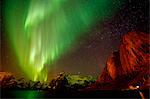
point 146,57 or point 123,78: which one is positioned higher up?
point 146,57

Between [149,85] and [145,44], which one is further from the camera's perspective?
[145,44]

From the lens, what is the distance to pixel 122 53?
503 ft

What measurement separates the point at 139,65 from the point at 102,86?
23.6m

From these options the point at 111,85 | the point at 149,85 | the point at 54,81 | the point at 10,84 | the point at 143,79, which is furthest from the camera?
the point at 10,84

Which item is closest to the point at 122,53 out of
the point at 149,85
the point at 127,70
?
the point at 127,70

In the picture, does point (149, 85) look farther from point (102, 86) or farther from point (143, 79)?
point (102, 86)

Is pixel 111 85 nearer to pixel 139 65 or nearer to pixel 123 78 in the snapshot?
pixel 123 78

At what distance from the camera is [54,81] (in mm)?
170750

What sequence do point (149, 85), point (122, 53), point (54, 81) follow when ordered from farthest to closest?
1. point (54, 81)
2. point (122, 53)
3. point (149, 85)

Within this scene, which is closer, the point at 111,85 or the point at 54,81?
the point at 111,85

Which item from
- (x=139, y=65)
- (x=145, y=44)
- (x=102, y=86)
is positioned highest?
(x=145, y=44)

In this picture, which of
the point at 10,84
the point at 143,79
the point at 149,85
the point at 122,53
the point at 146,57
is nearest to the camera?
the point at 149,85

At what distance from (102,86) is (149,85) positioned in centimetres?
3923

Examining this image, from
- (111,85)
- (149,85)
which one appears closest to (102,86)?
(111,85)
